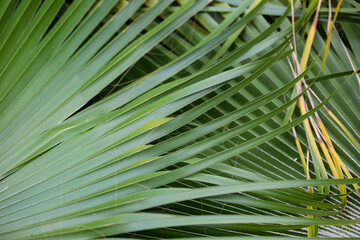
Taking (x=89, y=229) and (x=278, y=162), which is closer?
(x=89, y=229)

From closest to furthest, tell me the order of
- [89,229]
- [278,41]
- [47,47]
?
1. [89,229]
2. [47,47]
3. [278,41]

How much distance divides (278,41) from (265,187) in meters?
0.36

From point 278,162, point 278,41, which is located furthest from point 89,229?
point 278,41

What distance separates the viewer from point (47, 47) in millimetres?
678

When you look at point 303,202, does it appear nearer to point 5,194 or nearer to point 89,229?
point 89,229

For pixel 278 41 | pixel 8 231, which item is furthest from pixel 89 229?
pixel 278 41

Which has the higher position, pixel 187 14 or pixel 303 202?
pixel 187 14

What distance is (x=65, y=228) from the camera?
552 mm

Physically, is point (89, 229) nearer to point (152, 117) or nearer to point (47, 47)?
point (152, 117)

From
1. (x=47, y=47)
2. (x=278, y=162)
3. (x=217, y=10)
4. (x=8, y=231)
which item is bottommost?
(x=8, y=231)

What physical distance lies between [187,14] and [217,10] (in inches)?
2.9

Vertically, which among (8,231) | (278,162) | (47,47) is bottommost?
(8,231)

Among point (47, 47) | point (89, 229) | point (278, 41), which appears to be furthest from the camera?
point (278, 41)

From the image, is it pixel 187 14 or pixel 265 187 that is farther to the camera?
pixel 187 14
